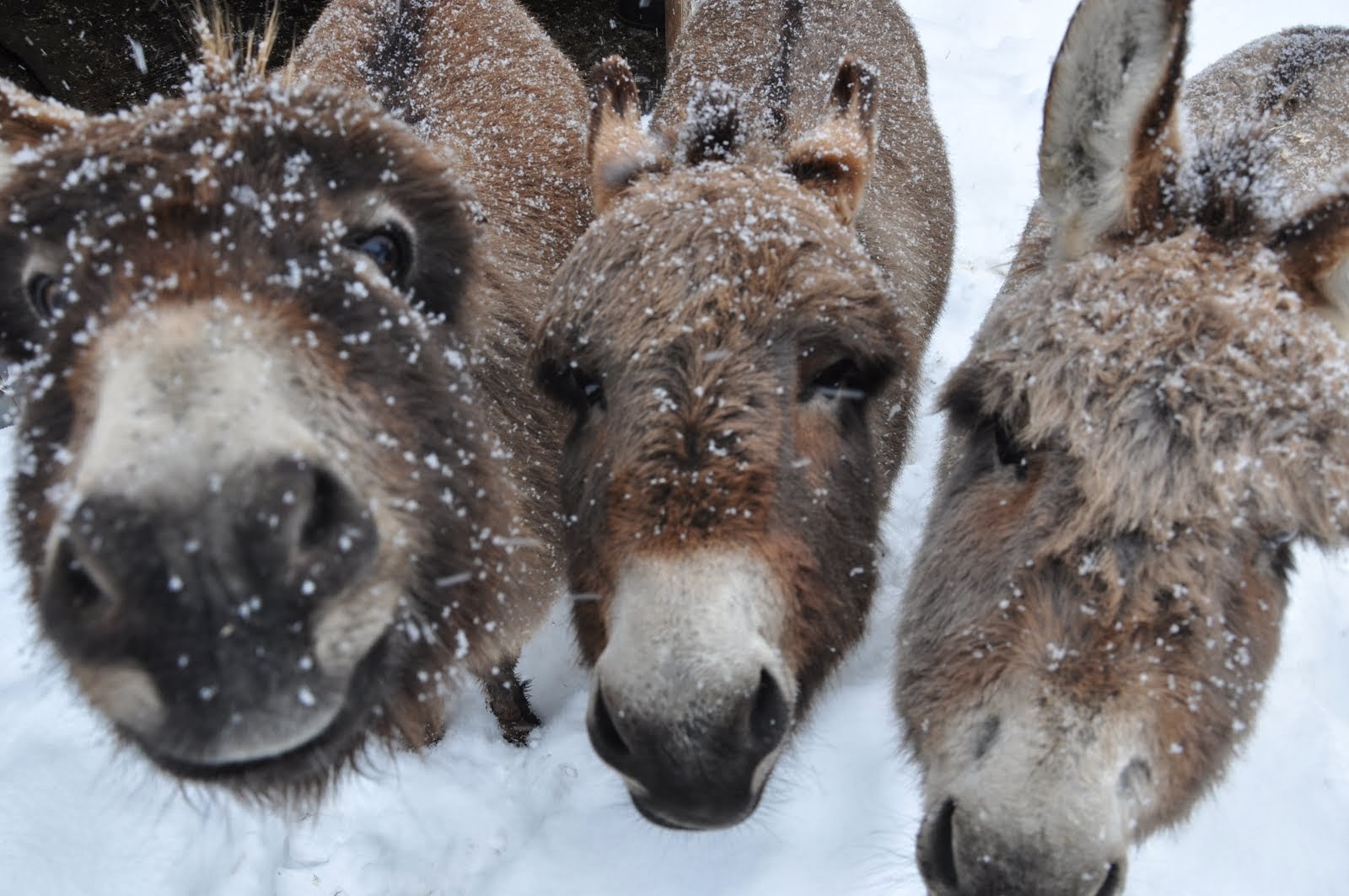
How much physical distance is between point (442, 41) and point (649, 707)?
13.9 feet

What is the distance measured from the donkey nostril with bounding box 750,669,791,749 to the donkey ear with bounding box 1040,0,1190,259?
1619mm

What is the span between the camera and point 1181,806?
1.99 metres

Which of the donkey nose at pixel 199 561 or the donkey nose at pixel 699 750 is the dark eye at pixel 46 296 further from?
the donkey nose at pixel 699 750

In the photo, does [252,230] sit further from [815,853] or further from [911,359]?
[815,853]

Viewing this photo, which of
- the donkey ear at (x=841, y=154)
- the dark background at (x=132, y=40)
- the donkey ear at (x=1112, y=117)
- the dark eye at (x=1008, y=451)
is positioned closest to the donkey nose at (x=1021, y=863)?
the dark eye at (x=1008, y=451)

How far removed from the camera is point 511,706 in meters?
4.14

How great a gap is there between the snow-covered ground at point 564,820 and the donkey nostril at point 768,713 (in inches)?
55.3

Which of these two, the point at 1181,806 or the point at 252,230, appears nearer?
the point at 252,230

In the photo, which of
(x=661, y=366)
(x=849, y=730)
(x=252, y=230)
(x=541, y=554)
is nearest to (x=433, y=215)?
(x=252, y=230)

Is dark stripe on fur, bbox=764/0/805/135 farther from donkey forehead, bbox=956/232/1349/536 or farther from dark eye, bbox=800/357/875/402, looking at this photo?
donkey forehead, bbox=956/232/1349/536

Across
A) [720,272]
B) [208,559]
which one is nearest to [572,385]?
[720,272]

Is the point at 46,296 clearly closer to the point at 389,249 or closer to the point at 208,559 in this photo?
the point at 389,249

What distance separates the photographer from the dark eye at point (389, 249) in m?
2.22

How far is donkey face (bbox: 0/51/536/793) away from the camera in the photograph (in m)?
1.39
